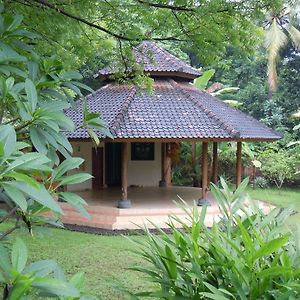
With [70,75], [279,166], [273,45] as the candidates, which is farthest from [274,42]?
[70,75]

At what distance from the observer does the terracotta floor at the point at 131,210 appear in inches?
389

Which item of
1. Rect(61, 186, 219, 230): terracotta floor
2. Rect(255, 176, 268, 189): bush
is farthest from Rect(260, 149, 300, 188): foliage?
Rect(61, 186, 219, 230): terracotta floor

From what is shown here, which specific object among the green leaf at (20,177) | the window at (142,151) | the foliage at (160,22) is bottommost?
the window at (142,151)

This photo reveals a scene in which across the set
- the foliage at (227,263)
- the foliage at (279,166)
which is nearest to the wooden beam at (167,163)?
the foliage at (279,166)

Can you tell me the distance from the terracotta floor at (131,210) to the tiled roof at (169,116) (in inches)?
65.6

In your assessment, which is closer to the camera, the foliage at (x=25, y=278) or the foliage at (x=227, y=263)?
the foliage at (x=25, y=278)

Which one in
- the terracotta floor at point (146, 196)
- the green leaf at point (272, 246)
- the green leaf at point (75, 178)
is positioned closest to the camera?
the green leaf at point (75, 178)

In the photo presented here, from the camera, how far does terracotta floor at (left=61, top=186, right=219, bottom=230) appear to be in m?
9.88

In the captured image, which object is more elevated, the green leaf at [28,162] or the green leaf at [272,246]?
the green leaf at [28,162]

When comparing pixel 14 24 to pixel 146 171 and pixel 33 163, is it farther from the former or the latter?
pixel 146 171

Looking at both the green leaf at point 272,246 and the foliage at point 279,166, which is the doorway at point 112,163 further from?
the green leaf at point 272,246

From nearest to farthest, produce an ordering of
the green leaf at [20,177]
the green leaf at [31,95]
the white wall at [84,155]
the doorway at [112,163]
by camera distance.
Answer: the green leaf at [20,177], the green leaf at [31,95], the white wall at [84,155], the doorway at [112,163]

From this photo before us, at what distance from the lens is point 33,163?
112 centimetres

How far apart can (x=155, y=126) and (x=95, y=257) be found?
160 inches
